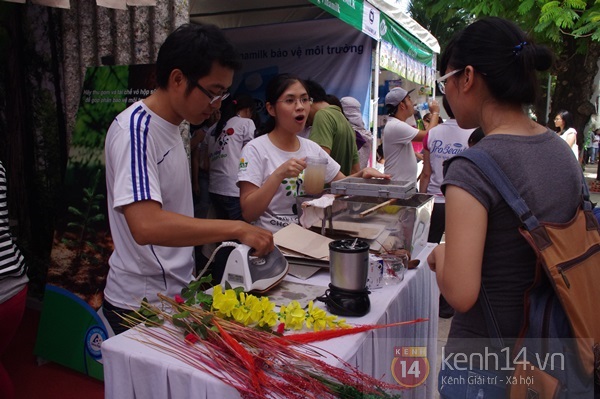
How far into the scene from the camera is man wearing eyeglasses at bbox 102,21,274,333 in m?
1.54

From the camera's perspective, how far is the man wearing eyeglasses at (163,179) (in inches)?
60.5

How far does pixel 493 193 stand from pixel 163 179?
3.60ft

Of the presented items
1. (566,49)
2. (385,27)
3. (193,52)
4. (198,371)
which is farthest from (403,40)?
(198,371)

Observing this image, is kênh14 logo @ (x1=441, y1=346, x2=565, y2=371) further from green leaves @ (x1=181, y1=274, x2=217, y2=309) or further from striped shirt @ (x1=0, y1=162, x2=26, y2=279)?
striped shirt @ (x1=0, y1=162, x2=26, y2=279)

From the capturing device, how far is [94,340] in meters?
2.99

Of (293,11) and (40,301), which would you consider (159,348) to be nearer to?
(40,301)

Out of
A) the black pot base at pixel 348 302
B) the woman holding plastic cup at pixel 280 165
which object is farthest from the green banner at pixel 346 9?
the black pot base at pixel 348 302

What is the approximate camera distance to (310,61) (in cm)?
604

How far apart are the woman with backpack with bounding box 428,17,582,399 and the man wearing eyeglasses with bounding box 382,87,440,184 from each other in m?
3.37

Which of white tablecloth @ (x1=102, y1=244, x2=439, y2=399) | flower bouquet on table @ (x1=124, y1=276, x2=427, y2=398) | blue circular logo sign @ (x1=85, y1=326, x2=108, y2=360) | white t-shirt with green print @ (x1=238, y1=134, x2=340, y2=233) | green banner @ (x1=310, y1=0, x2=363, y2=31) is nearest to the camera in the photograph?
flower bouquet on table @ (x1=124, y1=276, x2=427, y2=398)

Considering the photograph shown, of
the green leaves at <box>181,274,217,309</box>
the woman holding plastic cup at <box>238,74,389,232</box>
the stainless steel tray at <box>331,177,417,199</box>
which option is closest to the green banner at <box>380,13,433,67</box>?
the woman holding plastic cup at <box>238,74,389,232</box>

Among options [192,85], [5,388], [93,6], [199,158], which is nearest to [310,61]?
[199,158]

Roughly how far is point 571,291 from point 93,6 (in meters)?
3.28

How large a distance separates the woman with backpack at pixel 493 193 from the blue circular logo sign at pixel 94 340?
7.50 feet
